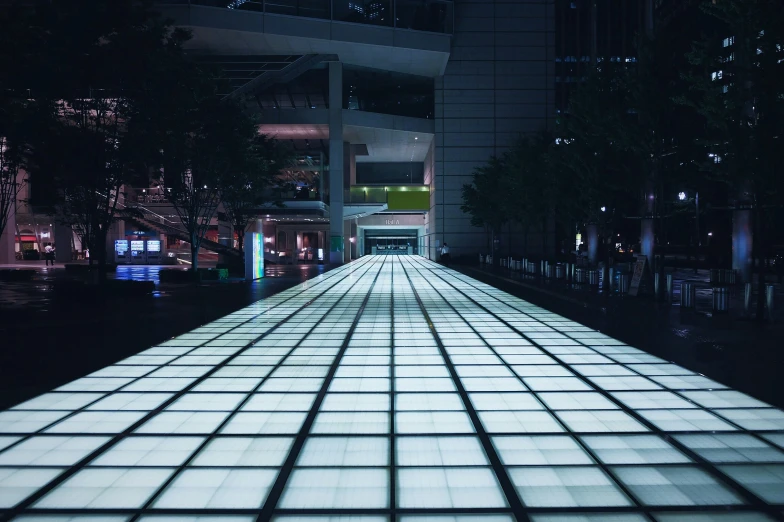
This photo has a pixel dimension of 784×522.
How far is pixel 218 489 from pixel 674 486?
3.29 m

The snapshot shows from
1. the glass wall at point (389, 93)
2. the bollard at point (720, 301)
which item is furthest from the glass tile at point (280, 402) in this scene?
the glass wall at point (389, 93)

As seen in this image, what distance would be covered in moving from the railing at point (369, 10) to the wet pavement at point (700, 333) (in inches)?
1277

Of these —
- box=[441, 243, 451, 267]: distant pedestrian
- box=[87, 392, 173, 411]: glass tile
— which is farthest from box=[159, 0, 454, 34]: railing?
box=[87, 392, 173, 411]: glass tile

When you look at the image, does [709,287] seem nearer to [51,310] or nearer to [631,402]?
[631,402]

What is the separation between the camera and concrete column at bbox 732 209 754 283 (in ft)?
69.3

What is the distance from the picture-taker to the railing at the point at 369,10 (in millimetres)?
40469

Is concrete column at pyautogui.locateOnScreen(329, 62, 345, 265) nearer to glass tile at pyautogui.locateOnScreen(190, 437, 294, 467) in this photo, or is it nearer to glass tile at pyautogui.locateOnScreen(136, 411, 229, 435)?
glass tile at pyautogui.locateOnScreen(136, 411, 229, 435)

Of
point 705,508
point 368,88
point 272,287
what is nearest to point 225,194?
point 272,287

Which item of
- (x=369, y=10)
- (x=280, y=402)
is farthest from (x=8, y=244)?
(x=280, y=402)

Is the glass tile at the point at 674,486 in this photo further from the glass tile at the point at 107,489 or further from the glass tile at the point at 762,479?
the glass tile at the point at 107,489

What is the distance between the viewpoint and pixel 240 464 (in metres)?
4.44

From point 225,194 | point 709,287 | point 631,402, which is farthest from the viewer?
point 225,194

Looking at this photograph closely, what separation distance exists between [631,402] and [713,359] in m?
2.85

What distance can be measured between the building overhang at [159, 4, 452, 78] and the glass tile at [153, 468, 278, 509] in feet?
131
